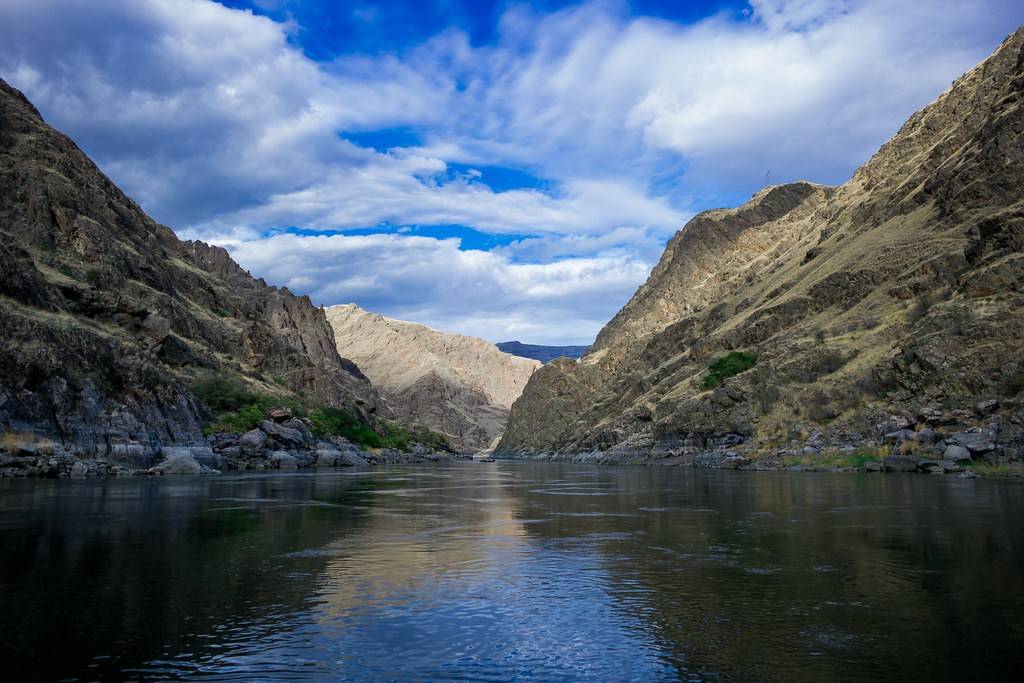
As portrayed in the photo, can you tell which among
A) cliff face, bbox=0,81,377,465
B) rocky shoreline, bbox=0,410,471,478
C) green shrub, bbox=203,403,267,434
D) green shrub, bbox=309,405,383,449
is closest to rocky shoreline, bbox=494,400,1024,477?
rocky shoreline, bbox=0,410,471,478

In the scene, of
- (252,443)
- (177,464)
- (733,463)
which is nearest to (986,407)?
(733,463)

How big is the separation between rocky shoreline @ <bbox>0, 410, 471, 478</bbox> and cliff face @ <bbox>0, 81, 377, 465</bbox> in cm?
138

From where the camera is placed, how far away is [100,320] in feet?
254

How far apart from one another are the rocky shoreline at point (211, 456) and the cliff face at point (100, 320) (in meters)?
1.38

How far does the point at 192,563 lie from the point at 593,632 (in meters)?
9.38

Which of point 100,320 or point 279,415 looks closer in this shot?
point 100,320

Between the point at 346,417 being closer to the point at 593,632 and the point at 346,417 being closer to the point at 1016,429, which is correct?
the point at 1016,429

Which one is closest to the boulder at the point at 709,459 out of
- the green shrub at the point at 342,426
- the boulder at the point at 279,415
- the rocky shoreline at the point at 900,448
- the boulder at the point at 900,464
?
the rocky shoreline at the point at 900,448

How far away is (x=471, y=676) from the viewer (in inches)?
332

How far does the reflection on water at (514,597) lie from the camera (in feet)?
28.9

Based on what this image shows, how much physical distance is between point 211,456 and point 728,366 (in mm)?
66416

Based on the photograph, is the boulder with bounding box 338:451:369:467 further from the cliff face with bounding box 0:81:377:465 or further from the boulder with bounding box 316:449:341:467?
the cliff face with bounding box 0:81:377:465

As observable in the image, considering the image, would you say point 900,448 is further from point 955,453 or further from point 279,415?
point 279,415

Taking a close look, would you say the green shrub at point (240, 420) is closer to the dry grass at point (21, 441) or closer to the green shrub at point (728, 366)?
the dry grass at point (21, 441)
